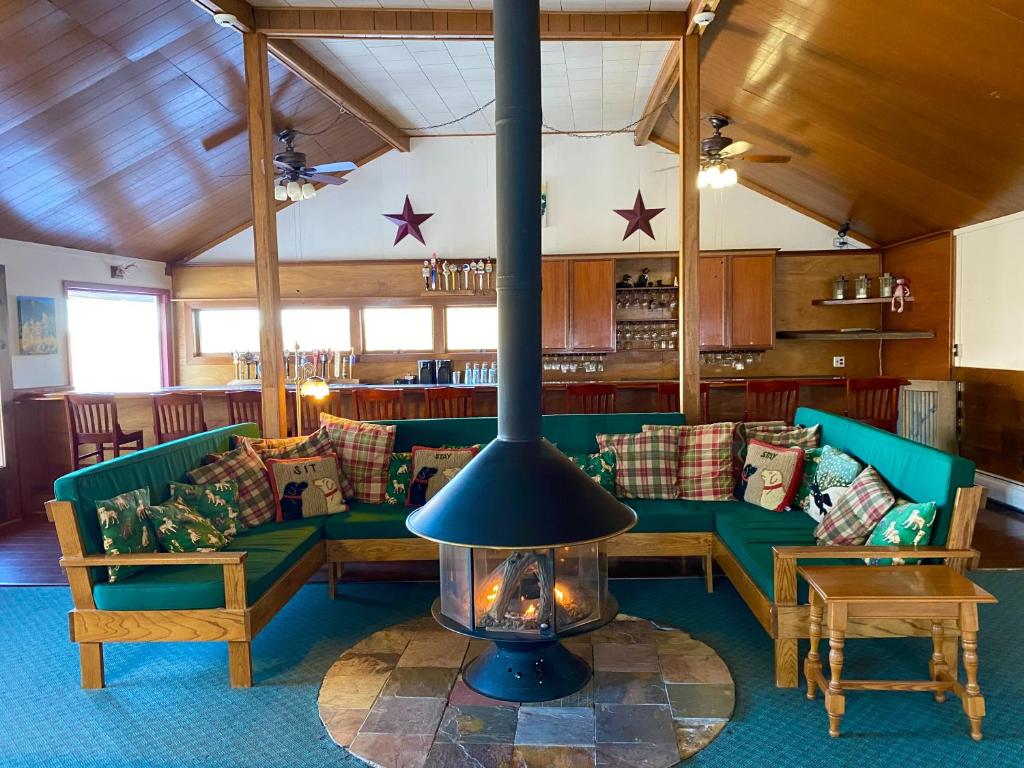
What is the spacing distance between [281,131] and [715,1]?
4.38m

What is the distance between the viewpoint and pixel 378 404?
645cm

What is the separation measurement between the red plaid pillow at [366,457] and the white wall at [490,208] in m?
4.18

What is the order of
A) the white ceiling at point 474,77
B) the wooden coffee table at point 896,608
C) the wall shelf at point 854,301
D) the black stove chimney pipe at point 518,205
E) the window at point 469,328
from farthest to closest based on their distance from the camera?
1. the window at point 469,328
2. the wall shelf at point 854,301
3. the white ceiling at point 474,77
4. the black stove chimney pipe at point 518,205
5. the wooden coffee table at point 896,608

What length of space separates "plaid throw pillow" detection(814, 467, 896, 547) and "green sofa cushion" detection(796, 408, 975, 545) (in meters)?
0.09

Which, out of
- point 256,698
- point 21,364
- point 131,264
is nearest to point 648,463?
point 256,698

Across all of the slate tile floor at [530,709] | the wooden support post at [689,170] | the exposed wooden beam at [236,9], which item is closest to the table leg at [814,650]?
the slate tile floor at [530,709]

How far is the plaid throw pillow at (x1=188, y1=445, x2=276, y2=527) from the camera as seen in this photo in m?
3.87

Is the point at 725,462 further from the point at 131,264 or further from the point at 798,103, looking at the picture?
the point at 131,264

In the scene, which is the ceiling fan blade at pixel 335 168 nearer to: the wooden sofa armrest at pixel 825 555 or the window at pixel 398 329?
the window at pixel 398 329

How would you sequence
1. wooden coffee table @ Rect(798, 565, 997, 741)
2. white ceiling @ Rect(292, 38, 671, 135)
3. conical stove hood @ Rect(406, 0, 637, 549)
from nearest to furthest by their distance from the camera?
wooden coffee table @ Rect(798, 565, 997, 741) < conical stove hood @ Rect(406, 0, 637, 549) < white ceiling @ Rect(292, 38, 671, 135)

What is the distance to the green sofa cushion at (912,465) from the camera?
2.89 m

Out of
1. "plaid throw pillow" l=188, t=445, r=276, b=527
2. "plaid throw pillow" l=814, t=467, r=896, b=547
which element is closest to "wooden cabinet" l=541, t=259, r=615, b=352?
"plaid throw pillow" l=188, t=445, r=276, b=527

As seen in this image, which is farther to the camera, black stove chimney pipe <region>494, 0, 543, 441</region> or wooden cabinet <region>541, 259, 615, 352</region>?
wooden cabinet <region>541, 259, 615, 352</region>

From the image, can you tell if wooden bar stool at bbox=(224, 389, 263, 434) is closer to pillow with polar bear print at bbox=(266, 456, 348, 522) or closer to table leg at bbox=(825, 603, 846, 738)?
pillow with polar bear print at bbox=(266, 456, 348, 522)
